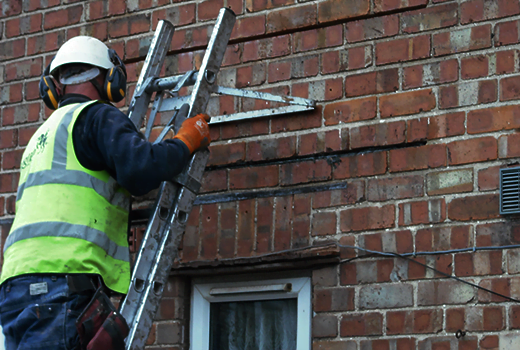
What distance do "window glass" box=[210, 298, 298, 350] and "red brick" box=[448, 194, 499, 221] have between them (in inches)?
38.5

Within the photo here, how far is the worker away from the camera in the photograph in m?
3.26

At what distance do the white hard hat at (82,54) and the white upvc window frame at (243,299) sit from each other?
1392 mm

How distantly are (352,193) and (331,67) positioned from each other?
0.70m

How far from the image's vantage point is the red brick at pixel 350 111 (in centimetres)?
426

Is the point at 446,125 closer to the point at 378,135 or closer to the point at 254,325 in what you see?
the point at 378,135

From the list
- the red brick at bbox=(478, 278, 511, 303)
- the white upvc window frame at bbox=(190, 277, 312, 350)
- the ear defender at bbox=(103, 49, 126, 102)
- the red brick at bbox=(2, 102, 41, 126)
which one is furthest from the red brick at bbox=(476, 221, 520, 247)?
the red brick at bbox=(2, 102, 41, 126)

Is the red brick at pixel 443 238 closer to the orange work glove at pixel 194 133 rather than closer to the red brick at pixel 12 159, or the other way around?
the orange work glove at pixel 194 133

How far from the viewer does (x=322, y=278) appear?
4188mm

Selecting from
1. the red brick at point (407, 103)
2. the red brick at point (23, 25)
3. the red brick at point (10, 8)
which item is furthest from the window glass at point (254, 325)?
the red brick at point (10, 8)

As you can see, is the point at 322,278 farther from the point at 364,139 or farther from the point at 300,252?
the point at 364,139

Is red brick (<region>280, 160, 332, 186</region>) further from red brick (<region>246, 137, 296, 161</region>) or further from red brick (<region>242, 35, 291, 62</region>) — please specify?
red brick (<region>242, 35, 291, 62</region>)

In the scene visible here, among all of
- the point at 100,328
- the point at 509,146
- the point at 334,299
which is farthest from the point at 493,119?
the point at 100,328

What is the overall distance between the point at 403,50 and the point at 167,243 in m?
1.60

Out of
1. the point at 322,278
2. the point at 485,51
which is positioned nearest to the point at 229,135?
the point at 322,278
